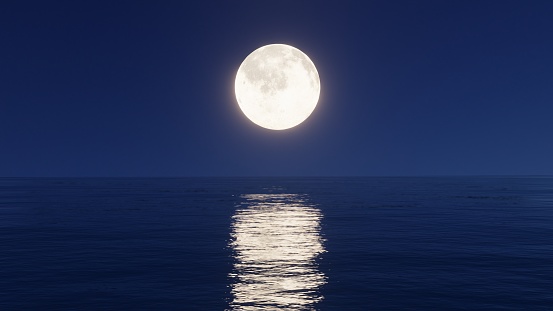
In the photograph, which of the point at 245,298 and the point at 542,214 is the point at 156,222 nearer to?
the point at 245,298

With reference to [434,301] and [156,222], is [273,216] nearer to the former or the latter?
[156,222]

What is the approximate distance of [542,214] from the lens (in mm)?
60969

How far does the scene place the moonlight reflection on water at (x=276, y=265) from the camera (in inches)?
800

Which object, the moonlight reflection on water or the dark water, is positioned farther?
the dark water

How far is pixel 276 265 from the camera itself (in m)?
27.4

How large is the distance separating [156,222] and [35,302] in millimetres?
31275

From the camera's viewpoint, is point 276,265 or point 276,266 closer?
point 276,266

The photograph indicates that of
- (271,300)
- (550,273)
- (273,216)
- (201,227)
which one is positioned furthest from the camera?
(273,216)

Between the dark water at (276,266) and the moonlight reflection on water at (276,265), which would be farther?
the dark water at (276,266)

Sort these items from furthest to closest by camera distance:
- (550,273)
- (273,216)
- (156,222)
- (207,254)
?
(273,216), (156,222), (207,254), (550,273)

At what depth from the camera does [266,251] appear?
106 ft

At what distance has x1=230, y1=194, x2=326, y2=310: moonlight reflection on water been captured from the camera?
20.3 metres

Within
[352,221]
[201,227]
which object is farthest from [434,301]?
[352,221]

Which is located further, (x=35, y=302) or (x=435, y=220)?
(x=435, y=220)
